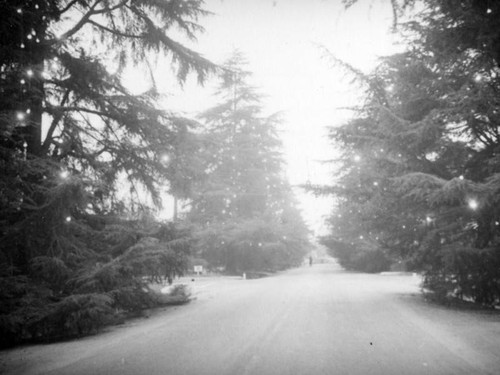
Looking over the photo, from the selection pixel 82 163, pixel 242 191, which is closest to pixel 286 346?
pixel 82 163

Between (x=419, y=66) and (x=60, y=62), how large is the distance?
1102 centimetres

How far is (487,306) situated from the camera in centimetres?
1029

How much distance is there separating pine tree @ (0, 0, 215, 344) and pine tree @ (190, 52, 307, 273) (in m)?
16.4

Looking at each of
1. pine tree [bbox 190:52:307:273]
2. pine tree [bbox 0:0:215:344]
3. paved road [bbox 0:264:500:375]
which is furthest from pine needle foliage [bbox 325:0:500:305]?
pine tree [bbox 190:52:307:273]

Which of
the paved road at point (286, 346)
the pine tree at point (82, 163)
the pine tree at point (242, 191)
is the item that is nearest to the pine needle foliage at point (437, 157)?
the paved road at point (286, 346)

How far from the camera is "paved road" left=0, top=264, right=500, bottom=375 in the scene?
5.21 m

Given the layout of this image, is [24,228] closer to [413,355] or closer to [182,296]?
[182,296]

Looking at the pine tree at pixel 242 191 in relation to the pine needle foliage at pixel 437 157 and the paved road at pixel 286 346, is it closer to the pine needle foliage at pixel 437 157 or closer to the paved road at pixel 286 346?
the pine needle foliage at pixel 437 157

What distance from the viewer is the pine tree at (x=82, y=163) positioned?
286 inches

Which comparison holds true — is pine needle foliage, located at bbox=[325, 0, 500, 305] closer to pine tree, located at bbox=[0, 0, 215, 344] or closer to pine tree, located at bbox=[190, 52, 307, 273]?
pine tree, located at bbox=[0, 0, 215, 344]

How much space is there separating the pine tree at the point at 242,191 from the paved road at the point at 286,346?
17.2 meters

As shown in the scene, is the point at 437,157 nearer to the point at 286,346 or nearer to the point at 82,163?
the point at 286,346

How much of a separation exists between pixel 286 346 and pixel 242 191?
24624mm

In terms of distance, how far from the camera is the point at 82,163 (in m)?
10.2
